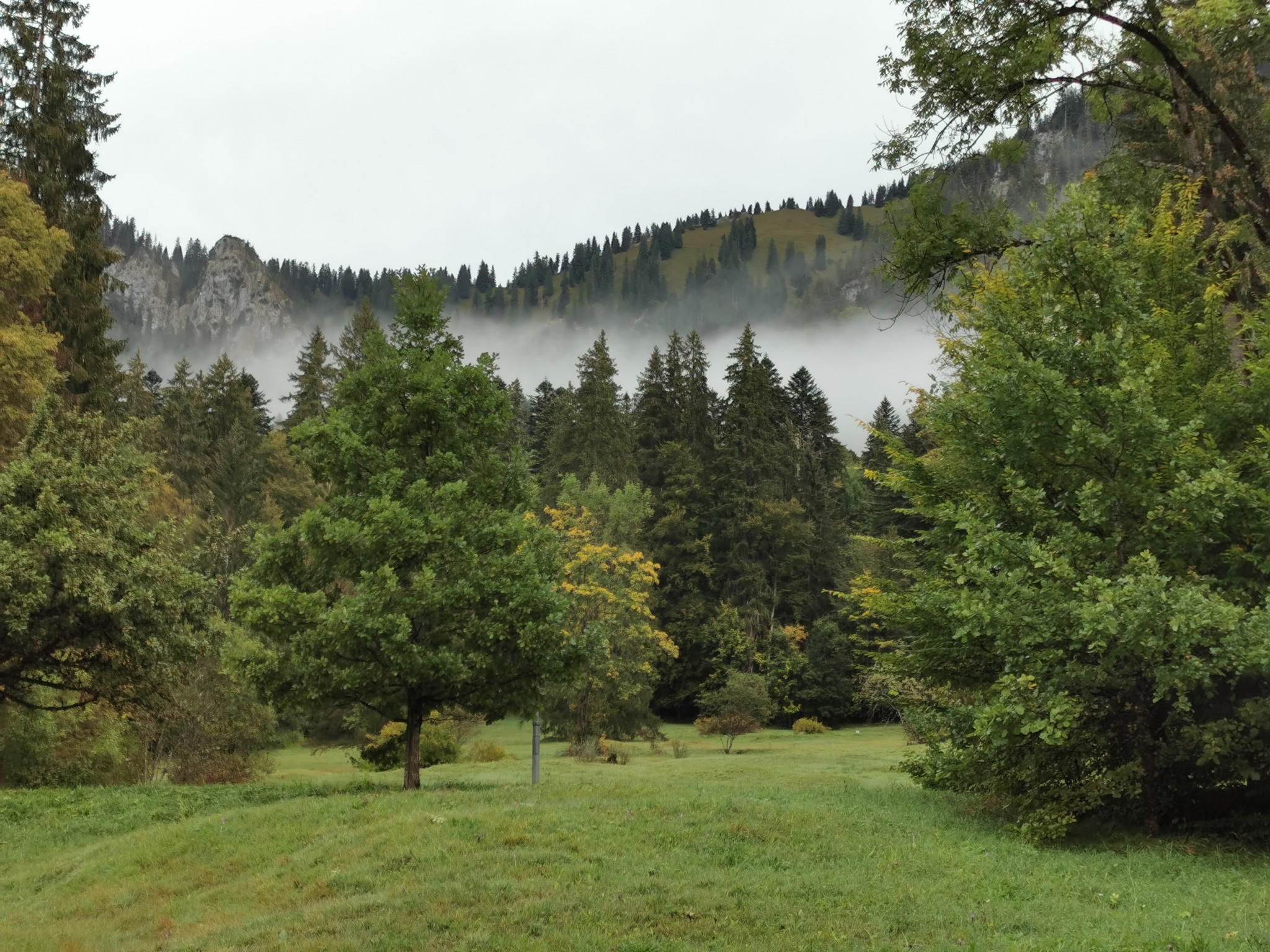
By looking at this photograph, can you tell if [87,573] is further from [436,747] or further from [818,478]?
[818,478]

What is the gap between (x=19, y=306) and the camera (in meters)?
24.8

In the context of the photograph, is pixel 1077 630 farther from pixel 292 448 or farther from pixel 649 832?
pixel 292 448

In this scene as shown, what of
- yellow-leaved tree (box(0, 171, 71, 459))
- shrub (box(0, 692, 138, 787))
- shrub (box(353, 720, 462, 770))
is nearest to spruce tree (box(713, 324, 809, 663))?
shrub (box(353, 720, 462, 770))

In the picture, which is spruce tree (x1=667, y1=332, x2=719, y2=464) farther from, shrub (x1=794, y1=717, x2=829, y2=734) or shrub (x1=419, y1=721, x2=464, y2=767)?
shrub (x1=419, y1=721, x2=464, y2=767)

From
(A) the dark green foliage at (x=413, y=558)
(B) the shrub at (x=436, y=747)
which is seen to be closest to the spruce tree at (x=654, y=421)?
(B) the shrub at (x=436, y=747)

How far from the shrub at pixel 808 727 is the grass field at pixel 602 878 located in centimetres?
3272

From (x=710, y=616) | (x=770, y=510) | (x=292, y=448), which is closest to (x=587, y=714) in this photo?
(x=710, y=616)

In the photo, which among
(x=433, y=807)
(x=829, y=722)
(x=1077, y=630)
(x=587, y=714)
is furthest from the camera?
(x=829, y=722)

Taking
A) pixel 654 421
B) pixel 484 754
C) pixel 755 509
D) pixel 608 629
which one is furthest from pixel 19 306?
pixel 654 421

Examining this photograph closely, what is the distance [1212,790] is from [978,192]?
10.5m

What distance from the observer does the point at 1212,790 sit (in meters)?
12.9

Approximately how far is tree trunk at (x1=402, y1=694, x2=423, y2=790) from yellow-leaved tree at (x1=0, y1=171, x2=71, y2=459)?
13368 mm

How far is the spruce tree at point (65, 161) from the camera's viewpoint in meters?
28.4

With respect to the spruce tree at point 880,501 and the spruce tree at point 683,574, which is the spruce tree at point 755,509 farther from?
the spruce tree at point 880,501
